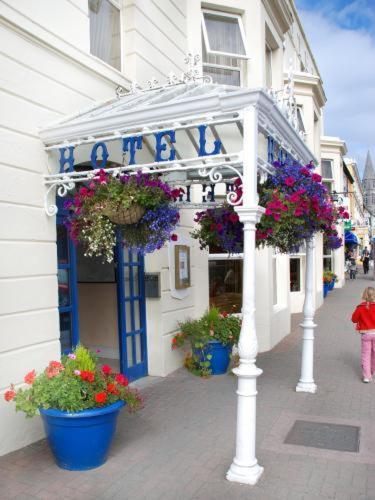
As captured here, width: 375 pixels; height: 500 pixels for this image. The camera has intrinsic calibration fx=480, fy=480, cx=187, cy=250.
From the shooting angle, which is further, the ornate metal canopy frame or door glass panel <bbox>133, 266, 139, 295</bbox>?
door glass panel <bbox>133, 266, 139, 295</bbox>

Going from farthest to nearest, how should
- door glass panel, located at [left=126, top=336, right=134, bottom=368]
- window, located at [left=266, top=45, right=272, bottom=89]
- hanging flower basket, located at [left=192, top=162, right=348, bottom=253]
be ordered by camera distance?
window, located at [left=266, top=45, right=272, bottom=89], door glass panel, located at [left=126, top=336, right=134, bottom=368], hanging flower basket, located at [left=192, top=162, right=348, bottom=253]

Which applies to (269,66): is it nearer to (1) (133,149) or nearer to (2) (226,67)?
(2) (226,67)

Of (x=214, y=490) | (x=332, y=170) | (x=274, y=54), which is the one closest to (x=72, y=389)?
(x=214, y=490)

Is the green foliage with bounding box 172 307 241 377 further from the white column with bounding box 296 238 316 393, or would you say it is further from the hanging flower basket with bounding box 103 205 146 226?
the hanging flower basket with bounding box 103 205 146 226

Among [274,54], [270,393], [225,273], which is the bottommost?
[270,393]

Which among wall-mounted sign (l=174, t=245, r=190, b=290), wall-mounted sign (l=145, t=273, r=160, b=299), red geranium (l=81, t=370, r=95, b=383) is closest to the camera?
red geranium (l=81, t=370, r=95, b=383)

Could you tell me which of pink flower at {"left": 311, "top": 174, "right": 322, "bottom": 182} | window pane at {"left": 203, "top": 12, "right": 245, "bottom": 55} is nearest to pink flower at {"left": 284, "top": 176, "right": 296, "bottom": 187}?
pink flower at {"left": 311, "top": 174, "right": 322, "bottom": 182}

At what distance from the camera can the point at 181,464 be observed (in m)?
4.27

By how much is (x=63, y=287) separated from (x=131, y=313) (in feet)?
5.16

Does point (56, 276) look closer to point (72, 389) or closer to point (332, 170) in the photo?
point (72, 389)

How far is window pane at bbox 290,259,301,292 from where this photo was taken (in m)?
13.9

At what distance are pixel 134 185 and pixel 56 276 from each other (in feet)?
4.71

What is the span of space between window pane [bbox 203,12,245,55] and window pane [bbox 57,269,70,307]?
513 cm

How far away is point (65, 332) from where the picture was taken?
18.5 feet
